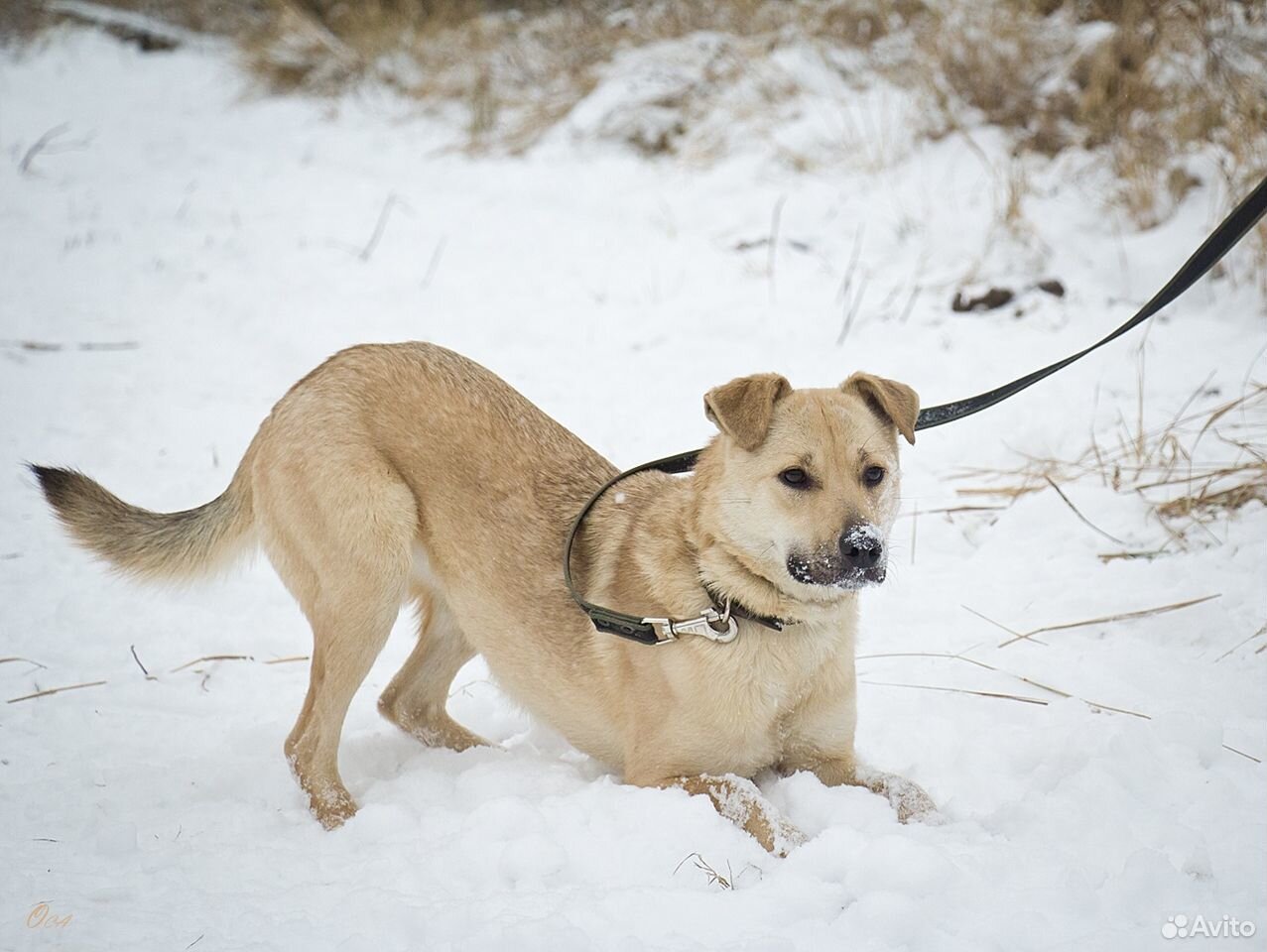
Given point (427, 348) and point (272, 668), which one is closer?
point (427, 348)

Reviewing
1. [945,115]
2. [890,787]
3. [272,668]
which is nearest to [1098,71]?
[945,115]

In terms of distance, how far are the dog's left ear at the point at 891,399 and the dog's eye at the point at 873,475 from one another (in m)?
0.14

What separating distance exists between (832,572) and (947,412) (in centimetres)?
92

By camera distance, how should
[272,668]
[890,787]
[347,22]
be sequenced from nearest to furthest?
[890,787] → [272,668] → [347,22]

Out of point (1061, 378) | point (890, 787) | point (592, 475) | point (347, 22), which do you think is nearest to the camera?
point (890, 787)

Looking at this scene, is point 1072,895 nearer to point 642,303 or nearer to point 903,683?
point 903,683

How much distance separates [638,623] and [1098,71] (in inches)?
278

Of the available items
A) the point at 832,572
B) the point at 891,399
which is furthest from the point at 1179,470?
the point at 832,572

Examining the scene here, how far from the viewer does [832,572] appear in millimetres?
3020

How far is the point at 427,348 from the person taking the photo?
4043mm

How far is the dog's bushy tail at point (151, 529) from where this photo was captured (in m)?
3.75

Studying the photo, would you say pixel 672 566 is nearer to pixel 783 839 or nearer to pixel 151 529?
pixel 783 839

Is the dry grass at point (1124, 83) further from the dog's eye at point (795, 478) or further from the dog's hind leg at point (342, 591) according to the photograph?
the dog's hind leg at point (342, 591)

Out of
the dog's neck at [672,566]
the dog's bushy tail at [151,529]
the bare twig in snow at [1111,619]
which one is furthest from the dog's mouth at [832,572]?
the dog's bushy tail at [151,529]
